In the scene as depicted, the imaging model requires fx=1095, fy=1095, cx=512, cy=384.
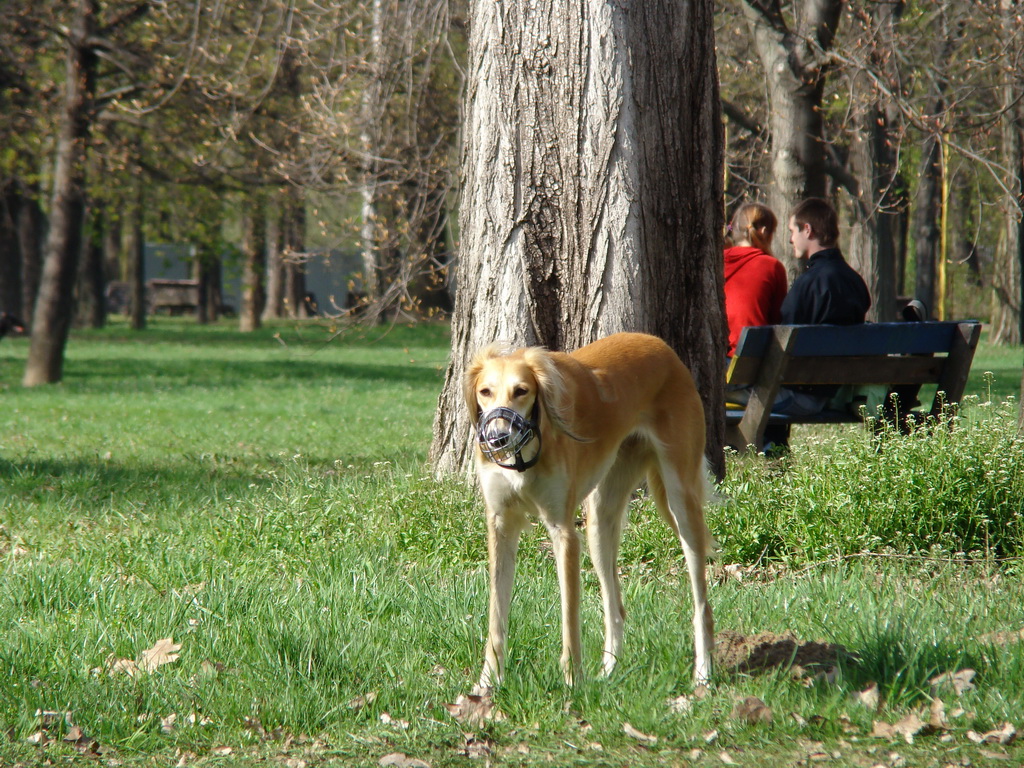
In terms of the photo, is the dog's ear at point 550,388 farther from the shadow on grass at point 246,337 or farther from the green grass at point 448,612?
the shadow on grass at point 246,337

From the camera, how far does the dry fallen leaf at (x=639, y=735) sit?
333 centimetres

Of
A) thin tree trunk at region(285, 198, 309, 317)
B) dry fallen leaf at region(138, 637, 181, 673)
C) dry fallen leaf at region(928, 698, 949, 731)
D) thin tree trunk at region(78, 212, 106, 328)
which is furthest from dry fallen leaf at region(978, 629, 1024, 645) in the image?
thin tree trunk at region(78, 212, 106, 328)

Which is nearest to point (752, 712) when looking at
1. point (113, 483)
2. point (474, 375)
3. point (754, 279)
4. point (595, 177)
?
point (474, 375)

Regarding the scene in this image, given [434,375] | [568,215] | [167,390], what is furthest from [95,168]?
[568,215]

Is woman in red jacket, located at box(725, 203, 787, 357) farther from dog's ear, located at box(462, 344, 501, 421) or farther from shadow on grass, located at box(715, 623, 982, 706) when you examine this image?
dog's ear, located at box(462, 344, 501, 421)

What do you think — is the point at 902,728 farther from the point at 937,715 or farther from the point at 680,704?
the point at 680,704

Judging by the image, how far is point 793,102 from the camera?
1085 centimetres

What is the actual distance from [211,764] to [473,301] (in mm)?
3051

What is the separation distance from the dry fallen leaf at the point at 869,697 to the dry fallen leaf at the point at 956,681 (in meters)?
0.18

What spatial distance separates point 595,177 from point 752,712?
9.60 ft

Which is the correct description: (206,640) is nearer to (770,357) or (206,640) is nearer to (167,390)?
(770,357)

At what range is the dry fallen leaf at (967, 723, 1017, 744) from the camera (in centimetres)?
328

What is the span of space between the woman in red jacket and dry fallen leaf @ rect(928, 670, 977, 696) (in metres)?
3.87

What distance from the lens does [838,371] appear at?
654 cm
